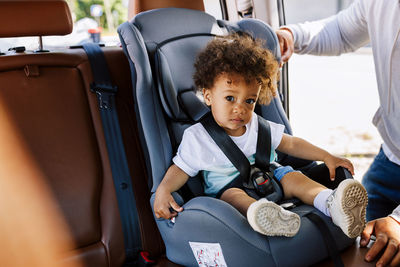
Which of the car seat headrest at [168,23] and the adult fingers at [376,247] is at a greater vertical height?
the car seat headrest at [168,23]

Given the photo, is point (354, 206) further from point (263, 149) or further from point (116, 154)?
point (116, 154)

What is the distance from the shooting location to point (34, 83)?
174 cm

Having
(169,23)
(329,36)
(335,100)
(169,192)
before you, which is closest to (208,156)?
(169,192)

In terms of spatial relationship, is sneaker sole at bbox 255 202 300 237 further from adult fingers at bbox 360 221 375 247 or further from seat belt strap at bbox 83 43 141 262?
seat belt strap at bbox 83 43 141 262

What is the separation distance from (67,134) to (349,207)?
1.17 m

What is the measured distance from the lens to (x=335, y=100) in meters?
4.70

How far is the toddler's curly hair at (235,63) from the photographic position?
1541mm

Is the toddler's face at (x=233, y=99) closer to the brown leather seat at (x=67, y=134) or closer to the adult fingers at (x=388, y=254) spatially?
the brown leather seat at (x=67, y=134)

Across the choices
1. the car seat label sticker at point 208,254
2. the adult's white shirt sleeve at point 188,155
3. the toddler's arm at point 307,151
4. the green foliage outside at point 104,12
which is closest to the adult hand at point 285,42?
the toddler's arm at point 307,151

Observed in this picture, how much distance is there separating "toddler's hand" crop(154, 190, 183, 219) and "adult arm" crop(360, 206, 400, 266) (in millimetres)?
661

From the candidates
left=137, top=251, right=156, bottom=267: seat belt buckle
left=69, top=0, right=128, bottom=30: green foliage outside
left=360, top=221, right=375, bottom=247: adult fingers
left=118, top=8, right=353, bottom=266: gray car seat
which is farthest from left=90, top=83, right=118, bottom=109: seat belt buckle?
left=69, top=0, right=128, bottom=30: green foliage outside

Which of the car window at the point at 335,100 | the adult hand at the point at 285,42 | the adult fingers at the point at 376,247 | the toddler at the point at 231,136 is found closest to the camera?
the adult fingers at the point at 376,247

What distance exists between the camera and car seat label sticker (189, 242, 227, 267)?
1344mm

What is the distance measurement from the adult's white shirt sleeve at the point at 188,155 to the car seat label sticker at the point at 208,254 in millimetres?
290
